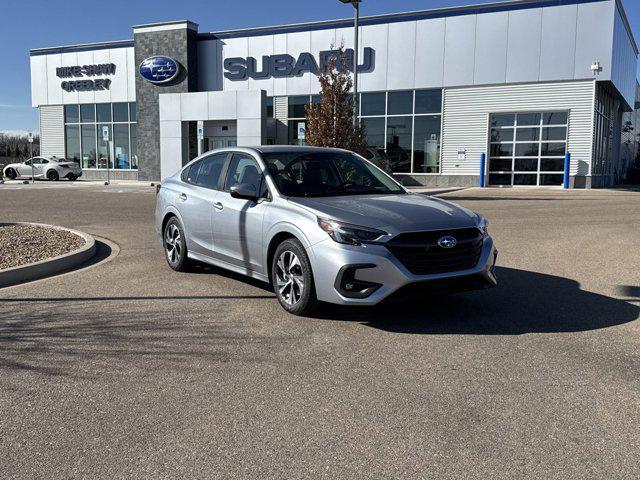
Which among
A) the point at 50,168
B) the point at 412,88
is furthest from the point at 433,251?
the point at 50,168

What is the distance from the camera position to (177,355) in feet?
15.6

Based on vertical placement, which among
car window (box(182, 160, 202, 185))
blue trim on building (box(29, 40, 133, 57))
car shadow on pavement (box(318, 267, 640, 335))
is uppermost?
blue trim on building (box(29, 40, 133, 57))

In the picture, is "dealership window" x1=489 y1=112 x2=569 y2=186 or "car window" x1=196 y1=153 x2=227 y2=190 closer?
"car window" x1=196 y1=153 x2=227 y2=190

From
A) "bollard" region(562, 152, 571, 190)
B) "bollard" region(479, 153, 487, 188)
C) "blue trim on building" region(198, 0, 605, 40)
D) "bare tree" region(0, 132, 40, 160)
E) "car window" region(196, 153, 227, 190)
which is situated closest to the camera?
A: "car window" region(196, 153, 227, 190)

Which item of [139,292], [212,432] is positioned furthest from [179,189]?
[212,432]

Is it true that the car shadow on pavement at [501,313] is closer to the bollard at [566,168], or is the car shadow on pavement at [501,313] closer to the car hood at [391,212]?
the car hood at [391,212]

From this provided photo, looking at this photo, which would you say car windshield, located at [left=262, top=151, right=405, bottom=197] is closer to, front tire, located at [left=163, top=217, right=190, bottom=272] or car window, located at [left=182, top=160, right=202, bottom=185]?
car window, located at [left=182, top=160, right=202, bottom=185]

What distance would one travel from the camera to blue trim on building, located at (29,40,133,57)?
38594mm

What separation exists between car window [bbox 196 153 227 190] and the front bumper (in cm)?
233

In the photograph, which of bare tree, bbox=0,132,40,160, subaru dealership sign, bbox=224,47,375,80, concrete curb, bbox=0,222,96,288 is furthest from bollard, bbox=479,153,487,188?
bare tree, bbox=0,132,40,160

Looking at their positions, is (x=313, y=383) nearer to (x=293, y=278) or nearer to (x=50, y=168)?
(x=293, y=278)

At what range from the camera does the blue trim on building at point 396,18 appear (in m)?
28.3

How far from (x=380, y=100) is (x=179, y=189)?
2575 cm

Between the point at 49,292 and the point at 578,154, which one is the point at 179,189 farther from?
the point at 578,154
